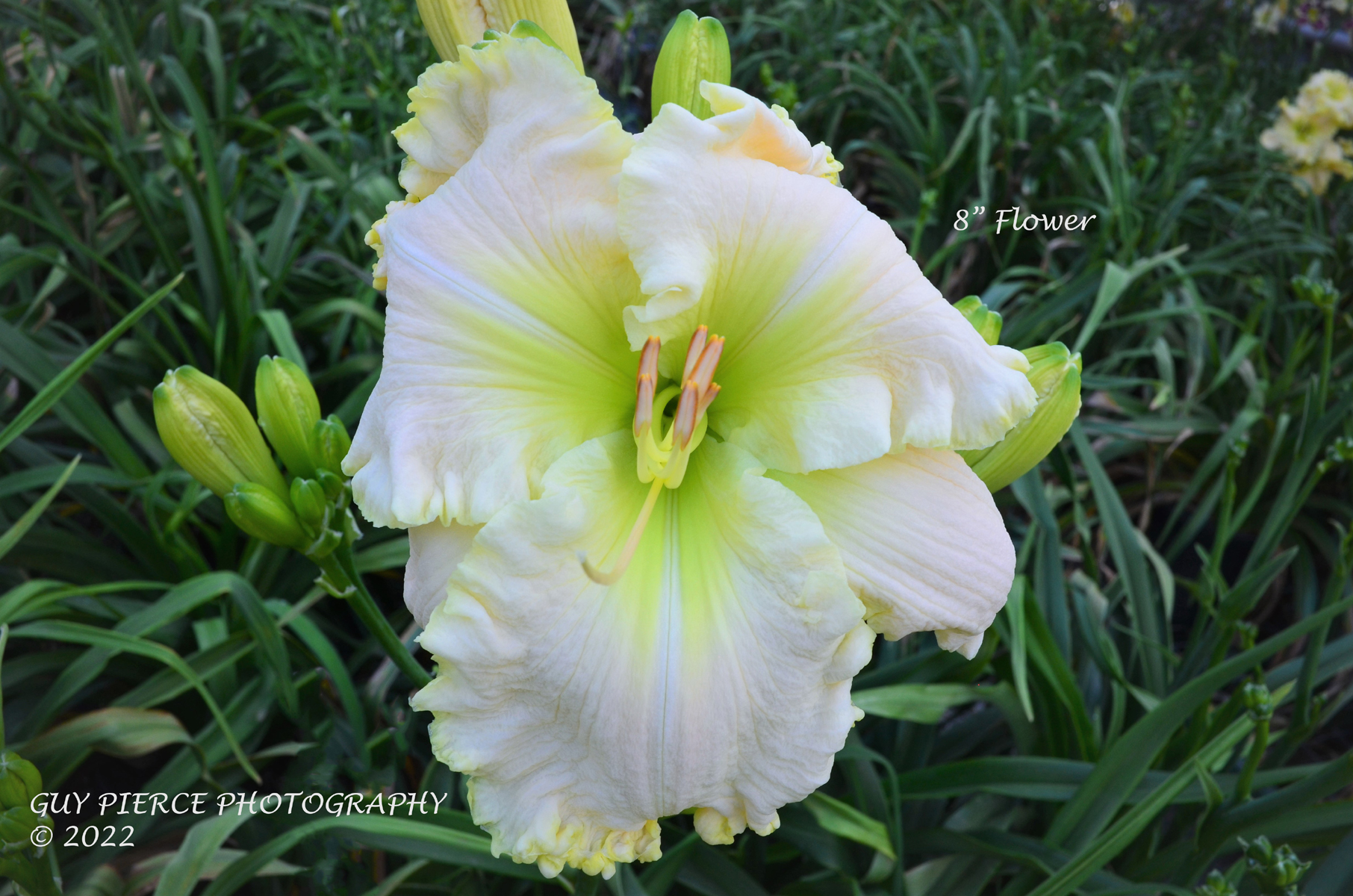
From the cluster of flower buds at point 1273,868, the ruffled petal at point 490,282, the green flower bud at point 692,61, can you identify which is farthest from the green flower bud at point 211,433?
the cluster of flower buds at point 1273,868

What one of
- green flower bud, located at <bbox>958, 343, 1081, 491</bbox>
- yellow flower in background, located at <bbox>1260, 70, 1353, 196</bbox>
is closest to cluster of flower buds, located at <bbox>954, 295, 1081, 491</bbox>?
green flower bud, located at <bbox>958, 343, 1081, 491</bbox>

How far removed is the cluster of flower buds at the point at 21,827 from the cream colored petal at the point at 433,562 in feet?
1.20

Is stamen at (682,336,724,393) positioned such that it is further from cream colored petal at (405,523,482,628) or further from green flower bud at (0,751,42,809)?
green flower bud at (0,751,42,809)

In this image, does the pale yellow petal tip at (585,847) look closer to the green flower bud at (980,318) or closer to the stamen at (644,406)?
the stamen at (644,406)

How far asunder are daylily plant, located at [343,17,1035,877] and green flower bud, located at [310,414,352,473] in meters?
0.19

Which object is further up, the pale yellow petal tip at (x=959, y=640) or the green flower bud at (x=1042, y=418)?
the green flower bud at (x=1042, y=418)

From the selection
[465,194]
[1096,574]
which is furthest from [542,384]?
[1096,574]

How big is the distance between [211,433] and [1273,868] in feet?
3.47

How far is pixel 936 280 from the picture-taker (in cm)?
212


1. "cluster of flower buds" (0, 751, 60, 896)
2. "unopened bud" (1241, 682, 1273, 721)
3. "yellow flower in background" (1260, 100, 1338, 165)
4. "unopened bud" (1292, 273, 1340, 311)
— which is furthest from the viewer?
"yellow flower in background" (1260, 100, 1338, 165)

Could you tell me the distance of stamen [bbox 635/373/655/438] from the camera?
613 millimetres

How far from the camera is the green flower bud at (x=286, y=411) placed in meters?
0.79

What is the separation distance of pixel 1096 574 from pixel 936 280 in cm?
91

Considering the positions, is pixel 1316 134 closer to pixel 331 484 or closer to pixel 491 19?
pixel 491 19
